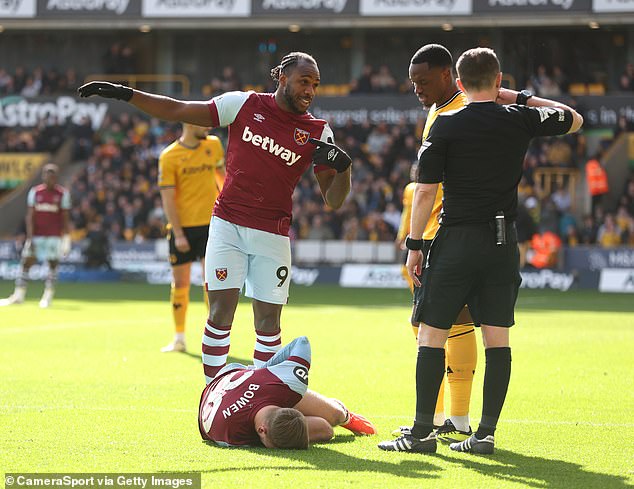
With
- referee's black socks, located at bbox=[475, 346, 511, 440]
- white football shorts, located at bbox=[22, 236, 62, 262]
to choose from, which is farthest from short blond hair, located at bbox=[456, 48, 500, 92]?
white football shorts, located at bbox=[22, 236, 62, 262]

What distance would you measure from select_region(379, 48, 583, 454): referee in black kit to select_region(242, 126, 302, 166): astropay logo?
1.42 metres

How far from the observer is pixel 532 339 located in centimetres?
1452

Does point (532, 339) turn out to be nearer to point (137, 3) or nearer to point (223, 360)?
point (223, 360)

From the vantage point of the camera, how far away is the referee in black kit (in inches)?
263

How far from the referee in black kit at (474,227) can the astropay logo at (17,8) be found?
31891 millimetres

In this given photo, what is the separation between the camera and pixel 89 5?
1422 inches

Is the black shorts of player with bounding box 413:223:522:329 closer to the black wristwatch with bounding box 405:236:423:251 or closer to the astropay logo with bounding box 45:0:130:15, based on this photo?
the black wristwatch with bounding box 405:236:423:251

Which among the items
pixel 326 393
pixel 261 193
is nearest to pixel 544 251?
pixel 326 393

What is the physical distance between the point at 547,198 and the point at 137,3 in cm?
1431

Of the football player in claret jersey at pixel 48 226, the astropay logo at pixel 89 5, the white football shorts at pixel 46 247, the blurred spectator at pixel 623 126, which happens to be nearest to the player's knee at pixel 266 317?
the football player in claret jersey at pixel 48 226

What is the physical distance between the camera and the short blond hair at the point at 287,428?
673cm

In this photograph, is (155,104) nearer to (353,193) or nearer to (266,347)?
(266,347)

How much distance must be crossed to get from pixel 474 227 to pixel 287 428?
1613 millimetres

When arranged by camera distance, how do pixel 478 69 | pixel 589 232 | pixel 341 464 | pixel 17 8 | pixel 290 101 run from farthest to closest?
pixel 17 8 < pixel 589 232 < pixel 290 101 < pixel 478 69 < pixel 341 464
